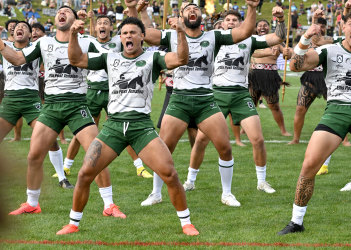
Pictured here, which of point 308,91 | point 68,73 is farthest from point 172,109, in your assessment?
point 308,91

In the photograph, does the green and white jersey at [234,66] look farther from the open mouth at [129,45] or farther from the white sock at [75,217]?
the white sock at [75,217]

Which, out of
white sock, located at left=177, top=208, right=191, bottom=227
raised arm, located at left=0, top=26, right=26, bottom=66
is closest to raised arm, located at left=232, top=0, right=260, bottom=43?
white sock, located at left=177, top=208, right=191, bottom=227

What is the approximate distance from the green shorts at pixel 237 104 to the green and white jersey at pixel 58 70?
231 cm

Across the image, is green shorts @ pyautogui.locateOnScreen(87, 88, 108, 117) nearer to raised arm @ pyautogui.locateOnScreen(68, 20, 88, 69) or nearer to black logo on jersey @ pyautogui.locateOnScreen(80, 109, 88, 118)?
black logo on jersey @ pyautogui.locateOnScreen(80, 109, 88, 118)

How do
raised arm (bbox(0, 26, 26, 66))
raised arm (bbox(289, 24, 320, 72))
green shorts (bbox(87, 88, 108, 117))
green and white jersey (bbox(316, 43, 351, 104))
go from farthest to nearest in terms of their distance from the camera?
1. green shorts (bbox(87, 88, 108, 117))
2. raised arm (bbox(0, 26, 26, 66))
3. green and white jersey (bbox(316, 43, 351, 104))
4. raised arm (bbox(289, 24, 320, 72))

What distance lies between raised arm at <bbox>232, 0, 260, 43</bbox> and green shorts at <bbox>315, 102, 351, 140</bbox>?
139 cm

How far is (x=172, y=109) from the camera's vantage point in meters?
7.23

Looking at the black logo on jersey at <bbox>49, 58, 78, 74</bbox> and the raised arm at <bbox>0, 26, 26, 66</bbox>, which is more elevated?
the raised arm at <bbox>0, 26, 26, 66</bbox>

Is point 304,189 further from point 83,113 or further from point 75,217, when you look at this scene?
point 83,113

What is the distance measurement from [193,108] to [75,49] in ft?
6.39

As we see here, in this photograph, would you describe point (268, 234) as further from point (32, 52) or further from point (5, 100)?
point (5, 100)

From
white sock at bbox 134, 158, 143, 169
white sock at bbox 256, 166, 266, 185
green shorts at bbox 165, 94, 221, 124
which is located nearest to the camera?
green shorts at bbox 165, 94, 221, 124

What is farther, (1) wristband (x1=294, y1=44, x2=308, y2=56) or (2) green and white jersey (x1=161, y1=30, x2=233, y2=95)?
(2) green and white jersey (x1=161, y1=30, x2=233, y2=95)

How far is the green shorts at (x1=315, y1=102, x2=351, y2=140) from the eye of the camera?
19.2 ft
